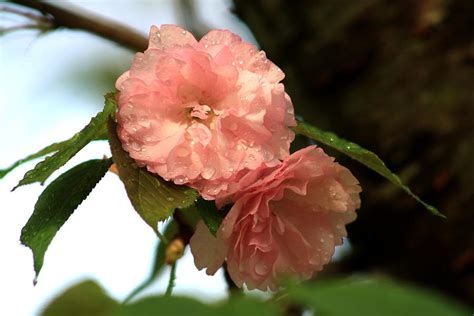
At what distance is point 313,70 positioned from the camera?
1.13m

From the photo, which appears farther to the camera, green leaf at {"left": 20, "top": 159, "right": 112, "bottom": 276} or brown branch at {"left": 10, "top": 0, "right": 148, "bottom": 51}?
brown branch at {"left": 10, "top": 0, "right": 148, "bottom": 51}

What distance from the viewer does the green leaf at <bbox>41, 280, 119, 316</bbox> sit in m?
0.44

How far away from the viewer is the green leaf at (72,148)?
A: 52 cm

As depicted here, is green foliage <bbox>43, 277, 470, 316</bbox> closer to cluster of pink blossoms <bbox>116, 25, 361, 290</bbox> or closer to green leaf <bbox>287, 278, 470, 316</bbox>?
green leaf <bbox>287, 278, 470, 316</bbox>

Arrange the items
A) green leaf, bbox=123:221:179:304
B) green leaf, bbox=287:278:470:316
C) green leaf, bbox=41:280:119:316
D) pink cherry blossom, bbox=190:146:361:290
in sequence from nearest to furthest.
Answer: green leaf, bbox=287:278:470:316, green leaf, bbox=41:280:119:316, pink cherry blossom, bbox=190:146:361:290, green leaf, bbox=123:221:179:304

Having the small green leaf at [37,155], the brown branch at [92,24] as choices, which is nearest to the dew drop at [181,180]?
the small green leaf at [37,155]

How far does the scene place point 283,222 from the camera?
56 cm

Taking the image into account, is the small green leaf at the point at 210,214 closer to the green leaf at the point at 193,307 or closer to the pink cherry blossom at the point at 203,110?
the pink cherry blossom at the point at 203,110

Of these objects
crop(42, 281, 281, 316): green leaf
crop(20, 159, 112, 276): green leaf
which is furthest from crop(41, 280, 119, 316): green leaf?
crop(42, 281, 281, 316): green leaf

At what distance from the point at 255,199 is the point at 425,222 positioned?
0.55 m

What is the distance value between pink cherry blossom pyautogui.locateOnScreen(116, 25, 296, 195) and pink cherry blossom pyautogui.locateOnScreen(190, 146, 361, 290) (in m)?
0.01

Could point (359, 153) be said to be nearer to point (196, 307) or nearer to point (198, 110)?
point (198, 110)

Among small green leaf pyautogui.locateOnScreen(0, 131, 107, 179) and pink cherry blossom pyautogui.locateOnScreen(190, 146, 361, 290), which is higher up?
small green leaf pyautogui.locateOnScreen(0, 131, 107, 179)

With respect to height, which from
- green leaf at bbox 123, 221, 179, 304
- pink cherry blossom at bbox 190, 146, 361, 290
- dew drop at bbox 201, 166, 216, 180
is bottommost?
green leaf at bbox 123, 221, 179, 304
